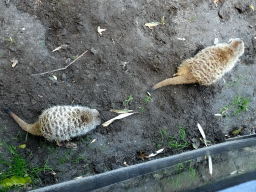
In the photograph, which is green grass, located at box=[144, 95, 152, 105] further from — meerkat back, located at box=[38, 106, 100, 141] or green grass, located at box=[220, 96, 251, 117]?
green grass, located at box=[220, 96, 251, 117]

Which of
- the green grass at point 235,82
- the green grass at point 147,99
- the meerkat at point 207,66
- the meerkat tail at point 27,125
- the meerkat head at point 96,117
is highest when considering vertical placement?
the meerkat at point 207,66

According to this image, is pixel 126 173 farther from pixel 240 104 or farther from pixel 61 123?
pixel 240 104

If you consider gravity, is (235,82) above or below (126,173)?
above

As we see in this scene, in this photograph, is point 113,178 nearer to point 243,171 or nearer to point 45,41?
point 243,171

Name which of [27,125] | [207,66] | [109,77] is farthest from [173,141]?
[27,125]

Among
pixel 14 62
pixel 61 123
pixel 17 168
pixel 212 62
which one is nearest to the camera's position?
pixel 61 123

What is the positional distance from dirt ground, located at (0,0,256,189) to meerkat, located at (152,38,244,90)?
0.42 ft

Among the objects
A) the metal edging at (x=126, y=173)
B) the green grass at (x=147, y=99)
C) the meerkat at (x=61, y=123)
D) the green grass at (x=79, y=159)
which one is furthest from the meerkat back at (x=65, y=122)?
the green grass at (x=147, y=99)

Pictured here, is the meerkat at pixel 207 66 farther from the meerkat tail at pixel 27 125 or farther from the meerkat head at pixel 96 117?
the meerkat tail at pixel 27 125

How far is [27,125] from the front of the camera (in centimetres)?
183

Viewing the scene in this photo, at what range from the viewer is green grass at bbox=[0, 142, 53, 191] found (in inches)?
72.6

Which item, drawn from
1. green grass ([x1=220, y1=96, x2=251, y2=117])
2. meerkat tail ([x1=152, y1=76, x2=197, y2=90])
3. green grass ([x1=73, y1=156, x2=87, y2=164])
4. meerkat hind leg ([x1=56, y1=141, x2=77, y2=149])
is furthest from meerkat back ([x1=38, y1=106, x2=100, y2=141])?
green grass ([x1=220, y1=96, x2=251, y2=117])

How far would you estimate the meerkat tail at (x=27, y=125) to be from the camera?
1771mm

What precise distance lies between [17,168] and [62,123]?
0.62 metres
